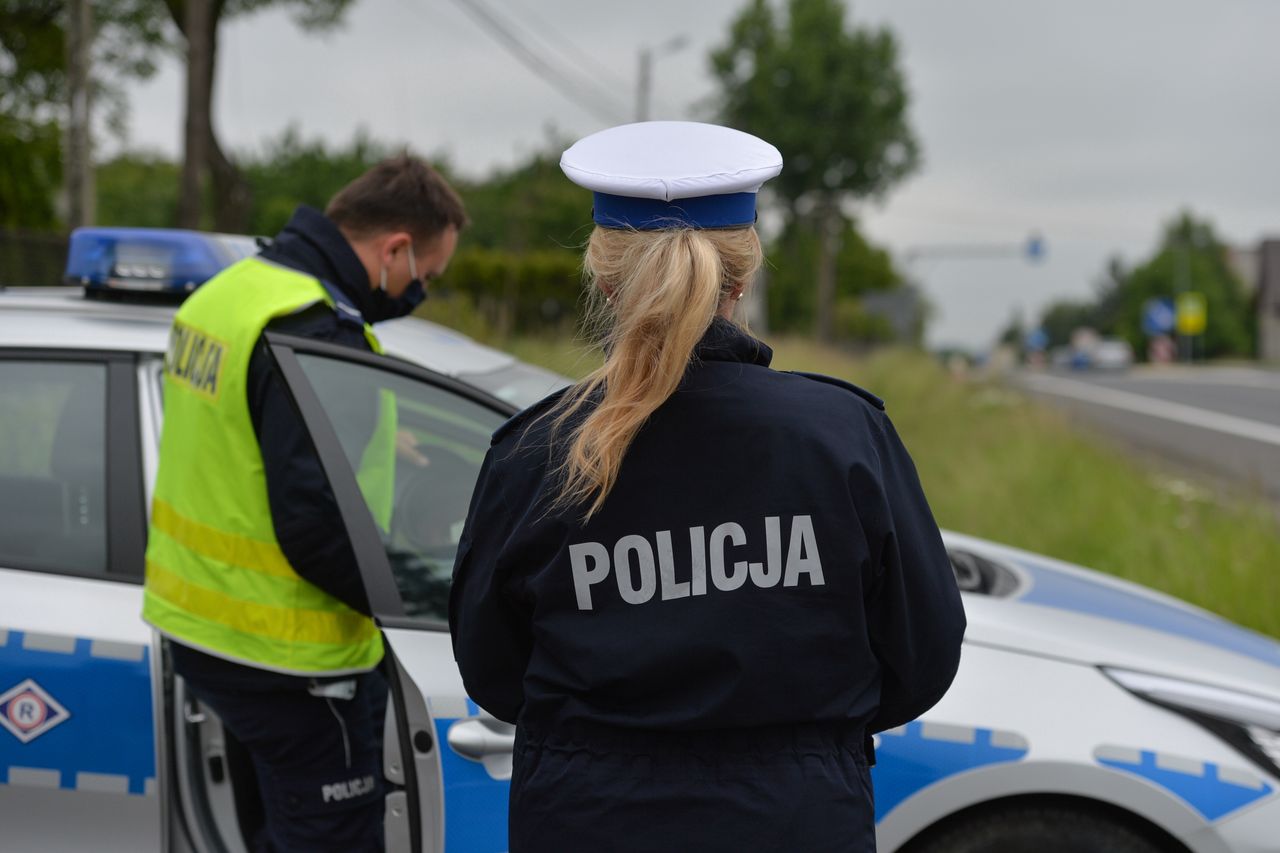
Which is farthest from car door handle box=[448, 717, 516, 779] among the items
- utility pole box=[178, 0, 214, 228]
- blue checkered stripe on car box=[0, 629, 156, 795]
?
utility pole box=[178, 0, 214, 228]

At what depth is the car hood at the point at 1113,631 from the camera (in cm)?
252

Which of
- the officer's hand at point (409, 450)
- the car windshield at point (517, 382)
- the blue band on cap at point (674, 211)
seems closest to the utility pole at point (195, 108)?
the car windshield at point (517, 382)

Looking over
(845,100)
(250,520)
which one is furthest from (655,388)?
(845,100)

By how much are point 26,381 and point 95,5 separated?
1724cm

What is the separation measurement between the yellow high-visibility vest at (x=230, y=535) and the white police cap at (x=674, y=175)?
1.00 meters

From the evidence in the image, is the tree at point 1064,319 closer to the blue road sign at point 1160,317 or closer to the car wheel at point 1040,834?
the blue road sign at point 1160,317

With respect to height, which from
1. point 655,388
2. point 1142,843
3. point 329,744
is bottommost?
point 1142,843

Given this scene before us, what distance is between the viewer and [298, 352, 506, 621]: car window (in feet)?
7.77

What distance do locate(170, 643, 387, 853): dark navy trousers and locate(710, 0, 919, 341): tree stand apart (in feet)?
103

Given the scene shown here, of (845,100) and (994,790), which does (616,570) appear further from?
(845,100)

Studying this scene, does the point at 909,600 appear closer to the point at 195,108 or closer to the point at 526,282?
the point at 195,108

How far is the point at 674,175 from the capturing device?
54.2 inches

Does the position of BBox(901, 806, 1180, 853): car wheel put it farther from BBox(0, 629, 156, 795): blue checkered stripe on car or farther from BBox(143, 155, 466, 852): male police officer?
BBox(0, 629, 156, 795): blue checkered stripe on car

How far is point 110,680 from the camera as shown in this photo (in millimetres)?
2367
